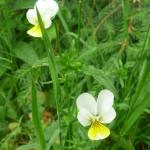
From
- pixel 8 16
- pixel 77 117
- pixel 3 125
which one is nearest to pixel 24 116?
pixel 3 125

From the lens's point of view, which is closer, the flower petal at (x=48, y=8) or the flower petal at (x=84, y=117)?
the flower petal at (x=84, y=117)

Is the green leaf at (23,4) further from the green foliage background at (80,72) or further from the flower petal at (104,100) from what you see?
the flower petal at (104,100)

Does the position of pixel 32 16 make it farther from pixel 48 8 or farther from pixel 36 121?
pixel 36 121

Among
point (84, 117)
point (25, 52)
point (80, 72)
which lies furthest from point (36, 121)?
point (25, 52)

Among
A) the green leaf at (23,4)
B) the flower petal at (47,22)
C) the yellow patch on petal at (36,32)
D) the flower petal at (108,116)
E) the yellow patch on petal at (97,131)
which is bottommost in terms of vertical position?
the yellow patch on petal at (97,131)

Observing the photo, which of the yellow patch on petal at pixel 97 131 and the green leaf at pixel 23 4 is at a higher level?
the green leaf at pixel 23 4

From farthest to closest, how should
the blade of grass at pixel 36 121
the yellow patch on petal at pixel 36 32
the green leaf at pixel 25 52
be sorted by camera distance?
1. the green leaf at pixel 25 52
2. the yellow patch on petal at pixel 36 32
3. the blade of grass at pixel 36 121

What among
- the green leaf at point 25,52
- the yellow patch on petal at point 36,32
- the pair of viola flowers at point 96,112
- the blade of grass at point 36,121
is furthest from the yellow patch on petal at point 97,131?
the green leaf at point 25,52

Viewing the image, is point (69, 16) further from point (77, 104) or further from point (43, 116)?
point (77, 104)
